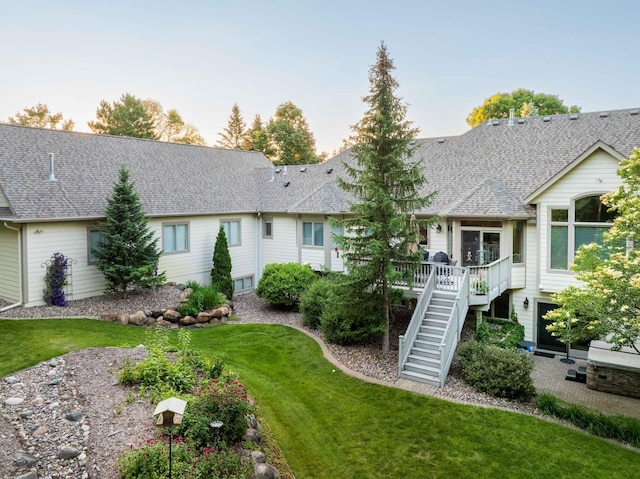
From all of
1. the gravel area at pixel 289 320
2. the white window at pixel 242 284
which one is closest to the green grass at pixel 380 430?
the gravel area at pixel 289 320

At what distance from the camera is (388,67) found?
36.0 feet

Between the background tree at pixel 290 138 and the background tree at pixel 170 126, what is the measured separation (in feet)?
47.2

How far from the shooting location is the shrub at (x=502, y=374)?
9609 mm

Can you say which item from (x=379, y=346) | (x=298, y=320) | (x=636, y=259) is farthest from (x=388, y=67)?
(x=298, y=320)

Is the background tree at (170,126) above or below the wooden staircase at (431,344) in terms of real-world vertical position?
above

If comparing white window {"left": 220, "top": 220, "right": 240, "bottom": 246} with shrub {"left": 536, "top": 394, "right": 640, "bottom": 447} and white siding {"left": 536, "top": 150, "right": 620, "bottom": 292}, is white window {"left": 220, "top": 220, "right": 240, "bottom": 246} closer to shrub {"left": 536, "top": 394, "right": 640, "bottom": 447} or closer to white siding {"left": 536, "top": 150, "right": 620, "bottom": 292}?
white siding {"left": 536, "top": 150, "right": 620, "bottom": 292}

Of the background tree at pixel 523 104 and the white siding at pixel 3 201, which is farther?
the background tree at pixel 523 104

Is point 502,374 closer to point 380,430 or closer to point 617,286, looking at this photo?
point 617,286

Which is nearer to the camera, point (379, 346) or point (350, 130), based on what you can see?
point (350, 130)

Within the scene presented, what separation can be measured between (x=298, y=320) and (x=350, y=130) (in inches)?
305

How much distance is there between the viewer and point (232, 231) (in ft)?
65.6

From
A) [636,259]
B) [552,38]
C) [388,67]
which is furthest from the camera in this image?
[552,38]

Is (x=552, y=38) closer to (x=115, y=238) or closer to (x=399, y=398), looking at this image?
(x=399, y=398)

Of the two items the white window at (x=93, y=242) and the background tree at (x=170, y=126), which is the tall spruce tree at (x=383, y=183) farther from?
the background tree at (x=170, y=126)
